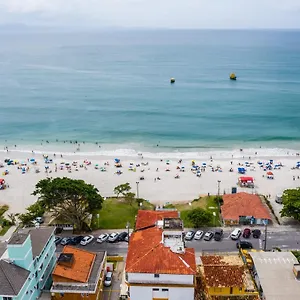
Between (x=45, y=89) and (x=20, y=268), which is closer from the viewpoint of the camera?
(x=20, y=268)

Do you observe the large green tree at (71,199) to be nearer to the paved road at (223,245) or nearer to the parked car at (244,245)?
the paved road at (223,245)

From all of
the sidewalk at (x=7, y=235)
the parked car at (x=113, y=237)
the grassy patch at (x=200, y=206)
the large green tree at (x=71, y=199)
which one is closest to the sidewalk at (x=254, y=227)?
the large green tree at (x=71, y=199)

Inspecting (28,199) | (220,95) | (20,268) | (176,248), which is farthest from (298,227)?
(220,95)

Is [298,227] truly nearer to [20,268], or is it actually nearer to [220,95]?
[20,268]

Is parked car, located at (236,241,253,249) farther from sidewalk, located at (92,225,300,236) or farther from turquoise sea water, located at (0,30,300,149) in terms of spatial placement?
turquoise sea water, located at (0,30,300,149)

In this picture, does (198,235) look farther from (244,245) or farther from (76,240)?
(76,240)

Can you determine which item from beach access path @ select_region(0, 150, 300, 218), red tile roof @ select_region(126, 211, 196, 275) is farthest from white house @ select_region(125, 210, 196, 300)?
beach access path @ select_region(0, 150, 300, 218)
